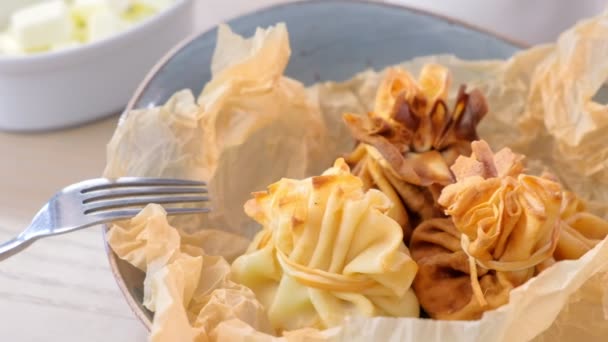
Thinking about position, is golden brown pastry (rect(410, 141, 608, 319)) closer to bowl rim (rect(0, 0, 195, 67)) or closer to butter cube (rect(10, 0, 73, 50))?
bowl rim (rect(0, 0, 195, 67))

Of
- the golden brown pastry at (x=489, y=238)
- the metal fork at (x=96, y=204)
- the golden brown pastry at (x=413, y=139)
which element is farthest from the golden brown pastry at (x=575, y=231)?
the metal fork at (x=96, y=204)

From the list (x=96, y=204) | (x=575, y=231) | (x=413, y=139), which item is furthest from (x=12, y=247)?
(x=575, y=231)

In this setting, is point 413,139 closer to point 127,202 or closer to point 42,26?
point 127,202

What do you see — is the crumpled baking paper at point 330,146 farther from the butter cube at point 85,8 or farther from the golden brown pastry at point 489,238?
the butter cube at point 85,8

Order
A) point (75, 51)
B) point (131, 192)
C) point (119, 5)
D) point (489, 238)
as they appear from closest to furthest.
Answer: point (489, 238) → point (131, 192) → point (75, 51) → point (119, 5)

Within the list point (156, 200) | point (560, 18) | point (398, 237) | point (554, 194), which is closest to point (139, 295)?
point (156, 200)

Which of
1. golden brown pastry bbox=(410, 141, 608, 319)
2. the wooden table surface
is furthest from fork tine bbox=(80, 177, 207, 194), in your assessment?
golden brown pastry bbox=(410, 141, 608, 319)
